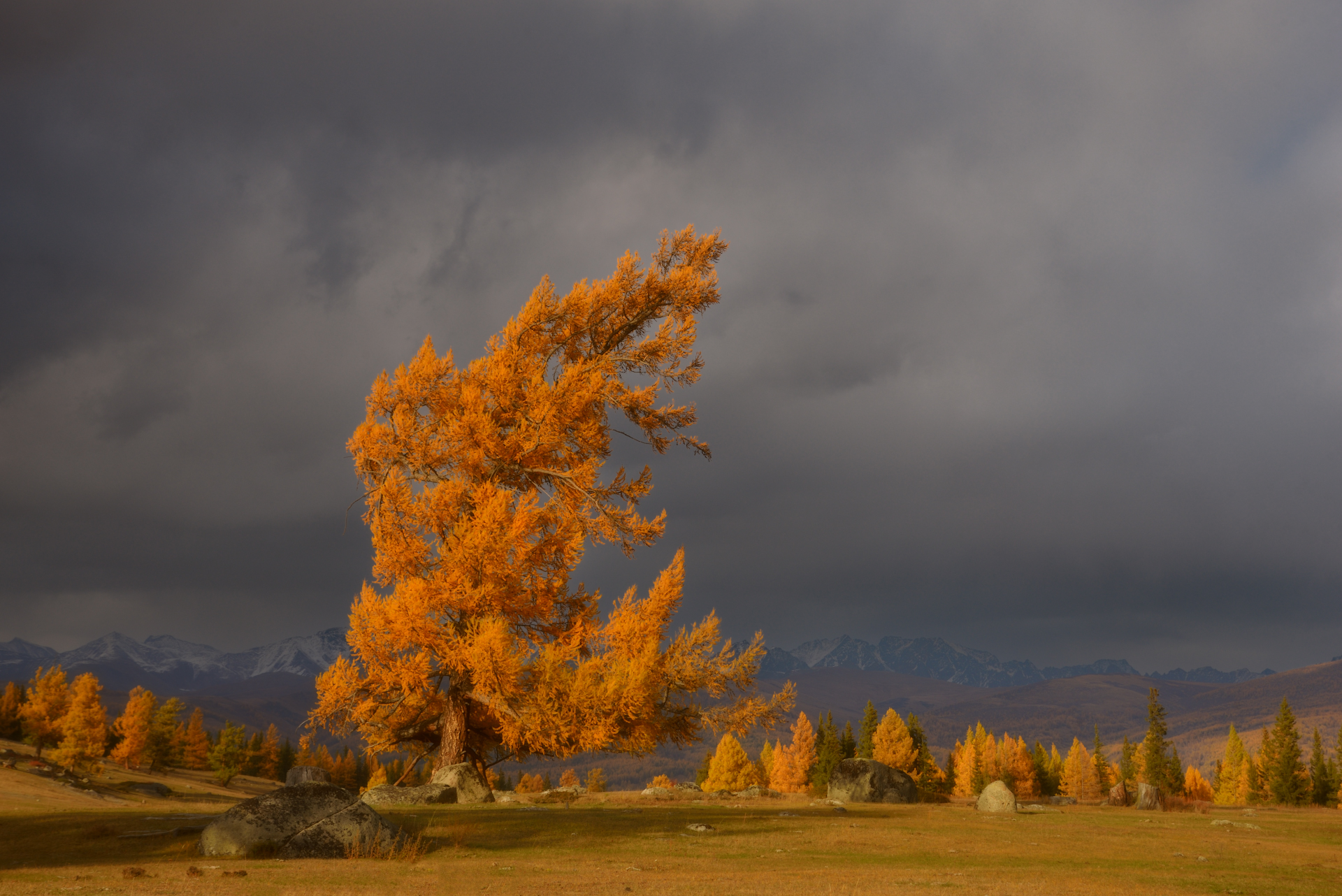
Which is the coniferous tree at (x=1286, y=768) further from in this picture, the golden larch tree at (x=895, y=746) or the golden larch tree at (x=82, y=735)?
the golden larch tree at (x=82, y=735)

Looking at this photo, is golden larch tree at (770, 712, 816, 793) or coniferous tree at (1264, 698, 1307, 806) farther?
golden larch tree at (770, 712, 816, 793)

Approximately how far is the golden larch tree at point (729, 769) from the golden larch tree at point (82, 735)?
61.5 m

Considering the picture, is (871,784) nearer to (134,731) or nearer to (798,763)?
(798,763)

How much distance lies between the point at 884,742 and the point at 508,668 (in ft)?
275

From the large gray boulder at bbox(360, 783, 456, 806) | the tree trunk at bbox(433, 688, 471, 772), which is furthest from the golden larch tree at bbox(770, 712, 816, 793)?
the large gray boulder at bbox(360, 783, 456, 806)

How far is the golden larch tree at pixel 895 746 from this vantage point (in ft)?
308

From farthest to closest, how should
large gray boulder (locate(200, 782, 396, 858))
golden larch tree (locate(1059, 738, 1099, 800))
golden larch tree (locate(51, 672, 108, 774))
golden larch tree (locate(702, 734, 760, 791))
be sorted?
golden larch tree (locate(1059, 738, 1099, 800)), golden larch tree (locate(702, 734, 760, 791)), golden larch tree (locate(51, 672, 108, 774)), large gray boulder (locate(200, 782, 396, 858))

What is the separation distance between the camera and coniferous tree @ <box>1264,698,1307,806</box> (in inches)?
3883

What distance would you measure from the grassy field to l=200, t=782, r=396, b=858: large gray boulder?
41 cm

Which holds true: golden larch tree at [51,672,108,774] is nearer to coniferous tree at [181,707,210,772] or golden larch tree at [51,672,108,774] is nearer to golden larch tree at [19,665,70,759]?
golden larch tree at [19,665,70,759]

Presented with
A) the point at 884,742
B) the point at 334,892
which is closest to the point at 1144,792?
the point at 334,892

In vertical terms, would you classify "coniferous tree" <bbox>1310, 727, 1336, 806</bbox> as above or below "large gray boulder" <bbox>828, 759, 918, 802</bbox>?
below

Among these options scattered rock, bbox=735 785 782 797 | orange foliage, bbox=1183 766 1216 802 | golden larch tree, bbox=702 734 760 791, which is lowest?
orange foliage, bbox=1183 766 1216 802

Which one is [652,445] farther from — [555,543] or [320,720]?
[320,720]
